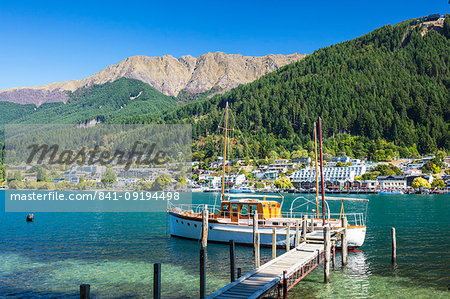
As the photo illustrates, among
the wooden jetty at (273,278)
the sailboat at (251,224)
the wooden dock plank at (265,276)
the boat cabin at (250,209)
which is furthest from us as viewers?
the boat cabin at (250,209)

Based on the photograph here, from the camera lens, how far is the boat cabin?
128 ft

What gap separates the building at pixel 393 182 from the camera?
19000 cm

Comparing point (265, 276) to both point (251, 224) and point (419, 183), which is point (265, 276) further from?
point (419, 183)

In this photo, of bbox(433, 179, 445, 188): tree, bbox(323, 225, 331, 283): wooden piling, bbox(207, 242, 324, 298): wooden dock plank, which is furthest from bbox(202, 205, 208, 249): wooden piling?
bbox(433, 179, 445, 188): tree

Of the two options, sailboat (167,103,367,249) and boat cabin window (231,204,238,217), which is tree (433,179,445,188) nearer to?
sailboat (167,103,367,249)

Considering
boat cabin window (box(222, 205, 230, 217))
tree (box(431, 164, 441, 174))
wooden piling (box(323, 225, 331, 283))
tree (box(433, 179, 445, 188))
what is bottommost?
wooden piling (box(323, 225, 331, 283))

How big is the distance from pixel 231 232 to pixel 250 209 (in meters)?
2.82

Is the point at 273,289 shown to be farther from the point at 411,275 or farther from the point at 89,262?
the point at 89,262

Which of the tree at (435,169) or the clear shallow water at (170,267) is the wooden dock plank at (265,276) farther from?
the tree at (435,169)

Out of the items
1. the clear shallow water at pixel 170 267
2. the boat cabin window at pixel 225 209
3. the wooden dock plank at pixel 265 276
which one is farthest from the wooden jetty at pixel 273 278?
the boat cabin window at pixel 225 209

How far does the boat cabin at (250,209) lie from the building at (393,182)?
16685 centimetres

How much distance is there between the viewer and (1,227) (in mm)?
61719

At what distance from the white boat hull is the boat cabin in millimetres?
1306

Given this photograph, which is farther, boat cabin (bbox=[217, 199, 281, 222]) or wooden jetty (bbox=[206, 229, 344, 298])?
boat cabin (bbox=[217, 199, 281, 222])
